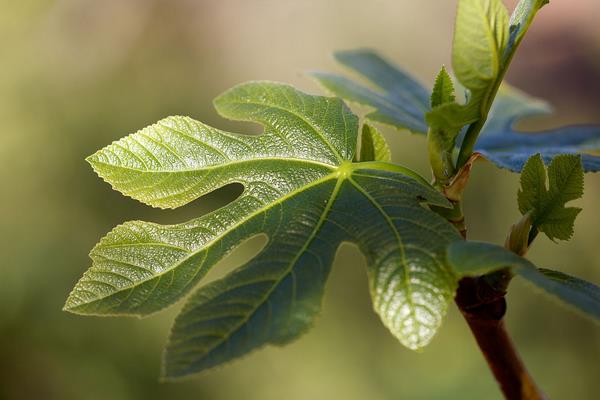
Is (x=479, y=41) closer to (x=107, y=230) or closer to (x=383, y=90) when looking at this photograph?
(x=383, y=90)

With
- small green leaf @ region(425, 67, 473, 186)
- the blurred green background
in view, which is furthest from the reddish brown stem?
the blurred green background

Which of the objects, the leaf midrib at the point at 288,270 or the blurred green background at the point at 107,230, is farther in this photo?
the blurred green background at the point at 107,230

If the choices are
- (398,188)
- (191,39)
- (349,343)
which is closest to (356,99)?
(398,188)

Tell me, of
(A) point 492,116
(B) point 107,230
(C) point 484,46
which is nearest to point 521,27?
(C) point 484,46

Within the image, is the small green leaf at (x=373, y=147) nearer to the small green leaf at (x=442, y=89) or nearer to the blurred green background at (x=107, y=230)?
the small green leaf at (x=442, y=89)

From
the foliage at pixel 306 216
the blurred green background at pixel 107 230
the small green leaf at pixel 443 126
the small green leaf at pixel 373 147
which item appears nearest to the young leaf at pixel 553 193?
the foliage at pixel 306 216

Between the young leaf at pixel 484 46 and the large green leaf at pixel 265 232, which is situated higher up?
the young leaf at pixel 484 46

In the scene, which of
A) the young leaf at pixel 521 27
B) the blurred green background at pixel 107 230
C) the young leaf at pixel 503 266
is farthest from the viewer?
the blurred green background at pixel 107 230

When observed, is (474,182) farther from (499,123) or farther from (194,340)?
(194,340)
